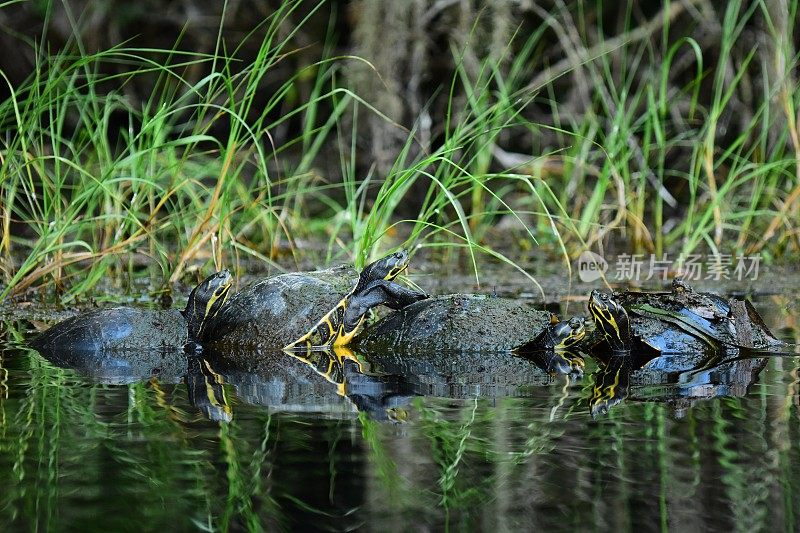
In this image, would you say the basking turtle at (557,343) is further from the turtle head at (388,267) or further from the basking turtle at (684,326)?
the turtle head at (388,267)

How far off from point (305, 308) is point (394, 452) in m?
1.47

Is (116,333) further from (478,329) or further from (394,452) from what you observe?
(394,452)

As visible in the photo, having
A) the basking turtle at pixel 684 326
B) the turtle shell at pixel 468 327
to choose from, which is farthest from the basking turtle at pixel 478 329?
the basking turtle at pixel 684 326

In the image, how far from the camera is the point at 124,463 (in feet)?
6.30

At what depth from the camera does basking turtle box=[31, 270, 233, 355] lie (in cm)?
327

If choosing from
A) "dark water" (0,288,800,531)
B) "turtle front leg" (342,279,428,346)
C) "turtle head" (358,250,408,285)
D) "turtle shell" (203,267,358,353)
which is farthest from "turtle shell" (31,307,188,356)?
"turtle head" (358,250,408,285)

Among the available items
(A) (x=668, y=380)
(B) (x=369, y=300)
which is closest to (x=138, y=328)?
(B) (x=369, y=300)

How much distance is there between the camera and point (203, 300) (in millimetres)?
3445

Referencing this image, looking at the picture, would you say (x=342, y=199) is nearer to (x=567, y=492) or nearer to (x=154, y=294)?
(x=154, y=294)

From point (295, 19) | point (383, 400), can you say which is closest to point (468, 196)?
point (295, 19)

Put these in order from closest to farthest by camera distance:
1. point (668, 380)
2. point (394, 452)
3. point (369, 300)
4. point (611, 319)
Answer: point (394, 452), point (668, 380), point (611, 319), point (369, 300)

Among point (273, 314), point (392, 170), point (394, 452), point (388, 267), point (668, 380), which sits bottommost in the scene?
point (394, 452)

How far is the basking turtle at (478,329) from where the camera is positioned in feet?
10.9

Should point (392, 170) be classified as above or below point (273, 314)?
above
